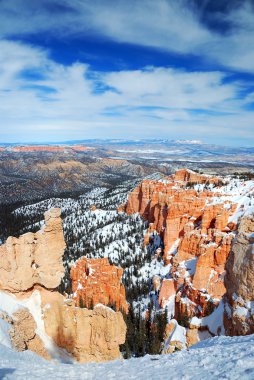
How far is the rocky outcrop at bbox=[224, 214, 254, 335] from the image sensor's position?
16.4 metres

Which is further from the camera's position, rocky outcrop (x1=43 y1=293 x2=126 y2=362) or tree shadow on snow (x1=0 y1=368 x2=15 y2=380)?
rocky outcrop (x1=43 y1=293 x2=126 y2=362)

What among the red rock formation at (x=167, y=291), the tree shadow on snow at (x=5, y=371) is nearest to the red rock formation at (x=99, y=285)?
the red rock formation at (x=167, y=291)

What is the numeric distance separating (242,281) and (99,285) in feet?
111

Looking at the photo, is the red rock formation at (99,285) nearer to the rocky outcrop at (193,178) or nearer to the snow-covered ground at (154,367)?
the snow-covered ground at (154,367)

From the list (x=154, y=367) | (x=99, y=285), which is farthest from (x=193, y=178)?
(x=154, y=367)

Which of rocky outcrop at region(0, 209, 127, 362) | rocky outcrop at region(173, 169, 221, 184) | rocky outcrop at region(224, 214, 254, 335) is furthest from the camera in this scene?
rocky outcrop at region(173, 169, 221, 184)

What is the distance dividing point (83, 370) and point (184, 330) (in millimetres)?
26739

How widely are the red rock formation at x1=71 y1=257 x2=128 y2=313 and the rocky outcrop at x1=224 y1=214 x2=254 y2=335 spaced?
31190 mm

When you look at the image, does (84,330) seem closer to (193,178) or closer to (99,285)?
(99,285)

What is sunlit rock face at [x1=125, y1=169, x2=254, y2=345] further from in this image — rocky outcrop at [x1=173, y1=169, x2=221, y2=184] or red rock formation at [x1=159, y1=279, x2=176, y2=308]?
rocky outcrop at [x1=173, y1=169, x2=221, y2=184]

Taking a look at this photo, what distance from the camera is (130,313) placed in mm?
49531

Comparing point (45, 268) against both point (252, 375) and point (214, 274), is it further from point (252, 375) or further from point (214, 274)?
point (214, 274)

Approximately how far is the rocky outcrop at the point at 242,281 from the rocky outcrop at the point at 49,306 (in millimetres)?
6719

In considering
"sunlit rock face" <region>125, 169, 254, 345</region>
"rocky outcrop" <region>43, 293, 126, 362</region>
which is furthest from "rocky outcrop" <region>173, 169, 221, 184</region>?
"rocky outcrop" <region>43, 293, 126, 362</region>
